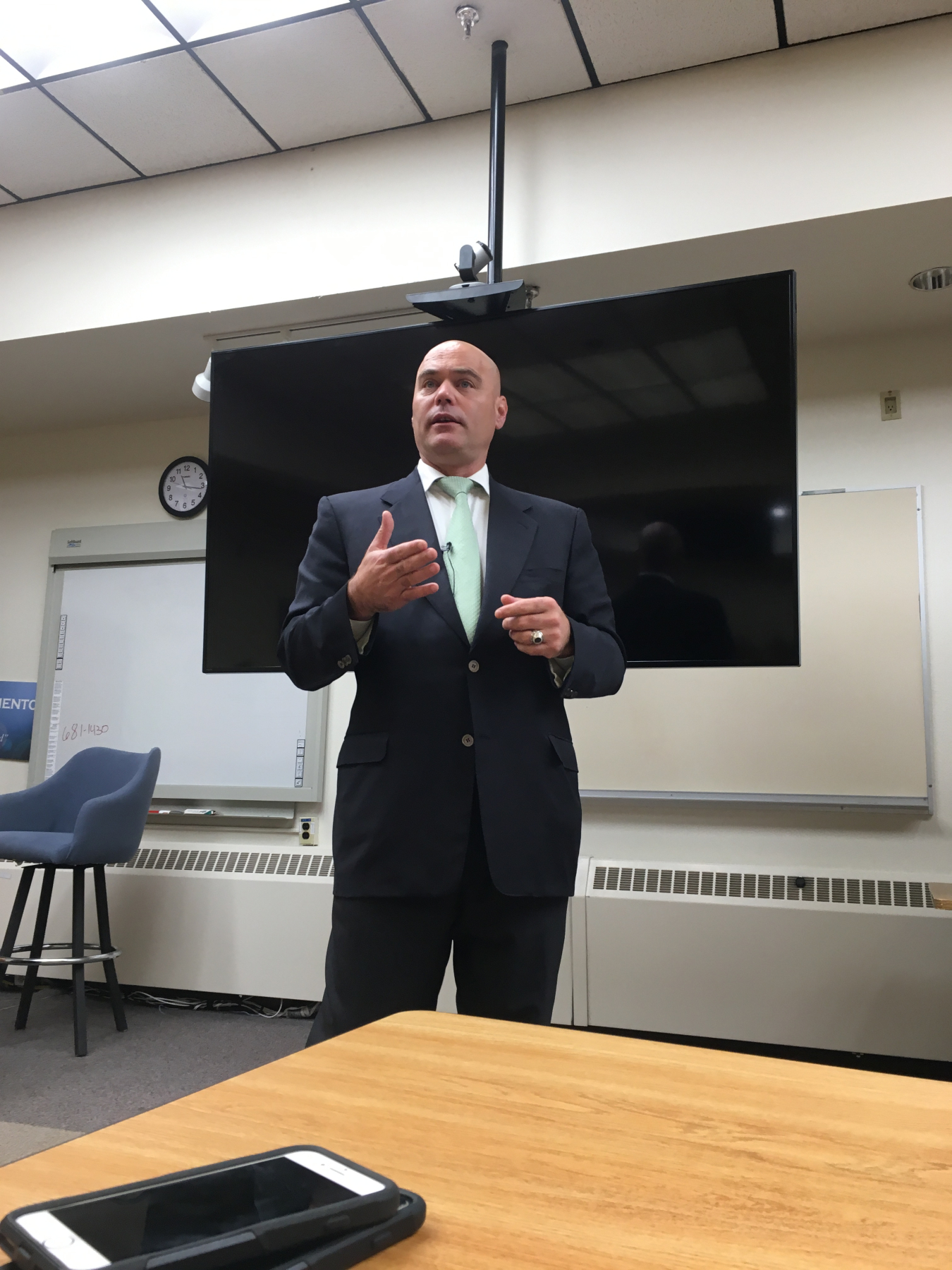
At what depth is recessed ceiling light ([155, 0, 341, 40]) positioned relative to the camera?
8.19 ft

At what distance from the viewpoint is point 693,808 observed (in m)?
3.12

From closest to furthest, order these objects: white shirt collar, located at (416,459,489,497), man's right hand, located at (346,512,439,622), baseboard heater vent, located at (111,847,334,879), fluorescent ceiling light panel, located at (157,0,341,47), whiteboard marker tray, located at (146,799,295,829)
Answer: man's right hand, located at (346,512,439,622)
white shirt collar, located at (416,459,489,497)
fluorescent ceiling light panel, located at (157,0,341,47)
baseboard heater vent, located at (111,847,334,879)
whiteboard marker tray, located at (146,799,295,829)

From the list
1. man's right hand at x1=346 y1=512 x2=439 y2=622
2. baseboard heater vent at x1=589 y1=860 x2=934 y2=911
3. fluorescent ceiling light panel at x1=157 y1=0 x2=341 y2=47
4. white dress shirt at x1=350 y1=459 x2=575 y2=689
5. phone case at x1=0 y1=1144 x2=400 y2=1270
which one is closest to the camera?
phone case at x1=0 y1=1144 x2=400 y2=1270

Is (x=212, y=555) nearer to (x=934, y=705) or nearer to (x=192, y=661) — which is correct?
(x=192, y=661)

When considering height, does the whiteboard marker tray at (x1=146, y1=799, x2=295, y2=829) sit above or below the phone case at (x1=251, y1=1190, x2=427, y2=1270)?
below

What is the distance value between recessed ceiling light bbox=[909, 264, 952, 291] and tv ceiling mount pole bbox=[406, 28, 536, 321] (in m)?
1.30

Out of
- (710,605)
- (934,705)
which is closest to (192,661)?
(710,605)

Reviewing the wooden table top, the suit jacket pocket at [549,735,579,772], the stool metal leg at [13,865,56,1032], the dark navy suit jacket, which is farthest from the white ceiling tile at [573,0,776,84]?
the stool metal leg at [13,865,56,1032]

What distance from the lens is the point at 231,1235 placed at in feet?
1.14

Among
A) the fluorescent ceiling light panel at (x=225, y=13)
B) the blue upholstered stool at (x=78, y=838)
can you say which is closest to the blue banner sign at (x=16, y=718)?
the blue upholstered stool at (x=78, y=838)

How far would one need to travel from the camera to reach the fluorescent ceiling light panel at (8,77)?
2.72 metres

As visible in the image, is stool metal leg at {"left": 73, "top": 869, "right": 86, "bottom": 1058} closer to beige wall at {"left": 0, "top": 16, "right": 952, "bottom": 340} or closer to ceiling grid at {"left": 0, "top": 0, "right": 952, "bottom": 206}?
beige wall at {"left": 0, "top": 16, "right": 952, "bottom": 340}

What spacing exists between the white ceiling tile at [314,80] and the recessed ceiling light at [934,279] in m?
1.62

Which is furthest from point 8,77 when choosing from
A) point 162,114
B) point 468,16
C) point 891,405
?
point 891,405
